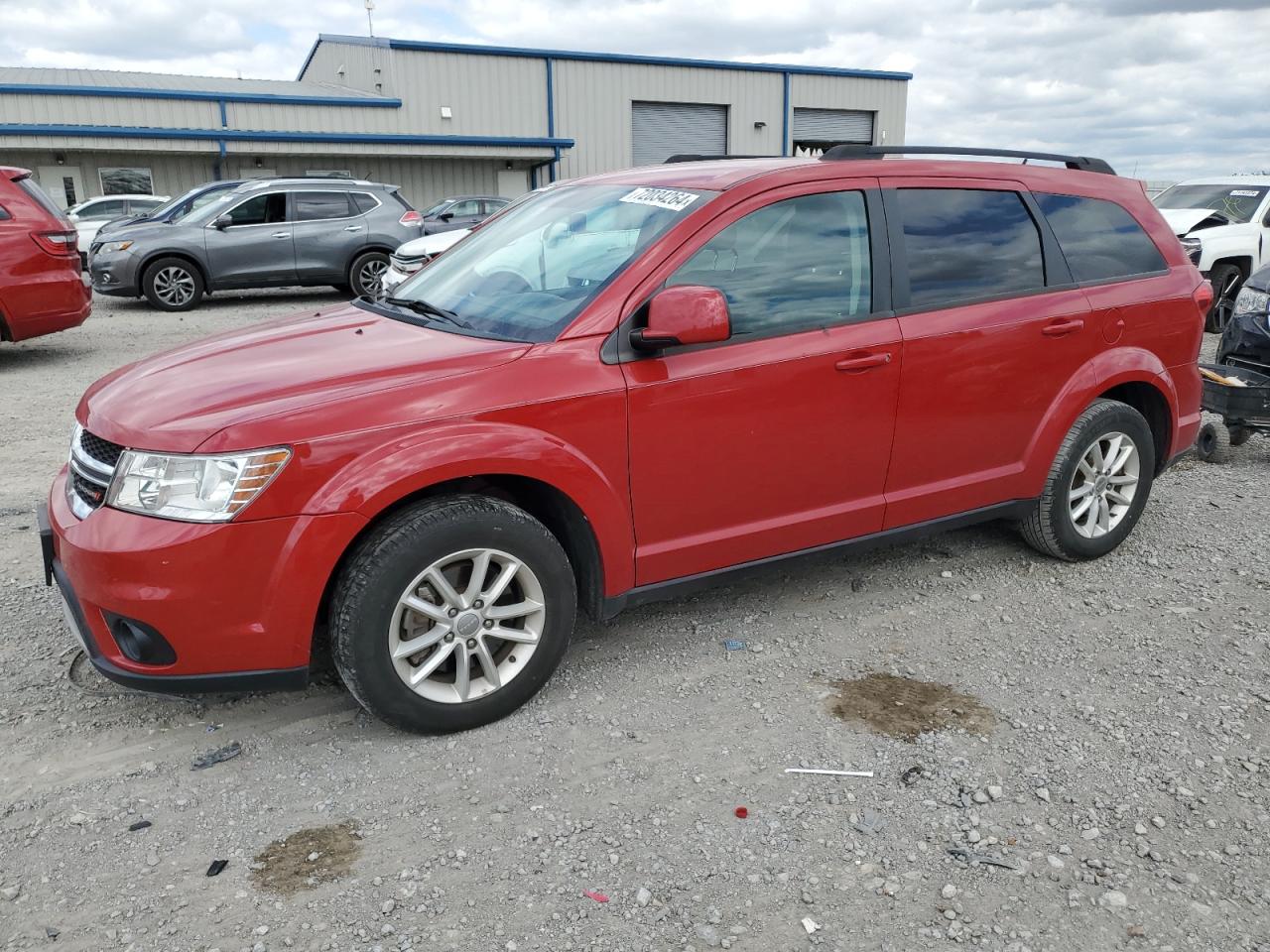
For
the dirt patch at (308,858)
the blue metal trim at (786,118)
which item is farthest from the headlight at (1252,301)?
the blue metal trim at (786,118)

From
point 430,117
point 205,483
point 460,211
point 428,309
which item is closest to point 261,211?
point 460,211

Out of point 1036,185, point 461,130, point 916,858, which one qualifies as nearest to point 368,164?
point 461,130

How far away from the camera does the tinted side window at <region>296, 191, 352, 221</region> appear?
14.6 m

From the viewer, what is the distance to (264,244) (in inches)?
562

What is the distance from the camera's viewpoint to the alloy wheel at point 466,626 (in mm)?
3145

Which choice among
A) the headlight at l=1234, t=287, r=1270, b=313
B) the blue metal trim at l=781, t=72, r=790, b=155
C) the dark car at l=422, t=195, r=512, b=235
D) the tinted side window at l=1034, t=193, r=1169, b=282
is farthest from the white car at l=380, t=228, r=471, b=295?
the blue metal trim at l=781, t=72, r=790, b=155

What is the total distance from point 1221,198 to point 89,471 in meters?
13.9

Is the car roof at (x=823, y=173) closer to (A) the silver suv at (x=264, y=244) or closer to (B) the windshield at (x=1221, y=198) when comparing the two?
(B) the windshield at (x=1221, y=198)

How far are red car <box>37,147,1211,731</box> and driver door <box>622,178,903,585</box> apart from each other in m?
0.01

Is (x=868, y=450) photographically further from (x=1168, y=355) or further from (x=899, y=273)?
(x=1168, y=355)

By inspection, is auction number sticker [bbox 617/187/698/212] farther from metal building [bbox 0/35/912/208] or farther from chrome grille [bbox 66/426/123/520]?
metal building [bbox 0/35/912/208]

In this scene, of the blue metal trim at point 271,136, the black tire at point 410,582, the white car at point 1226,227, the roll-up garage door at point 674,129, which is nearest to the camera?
the black tire at point 410,582

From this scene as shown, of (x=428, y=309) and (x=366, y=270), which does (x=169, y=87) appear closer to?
(x=366, y=270)

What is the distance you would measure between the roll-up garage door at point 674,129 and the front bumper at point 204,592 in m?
30.5
